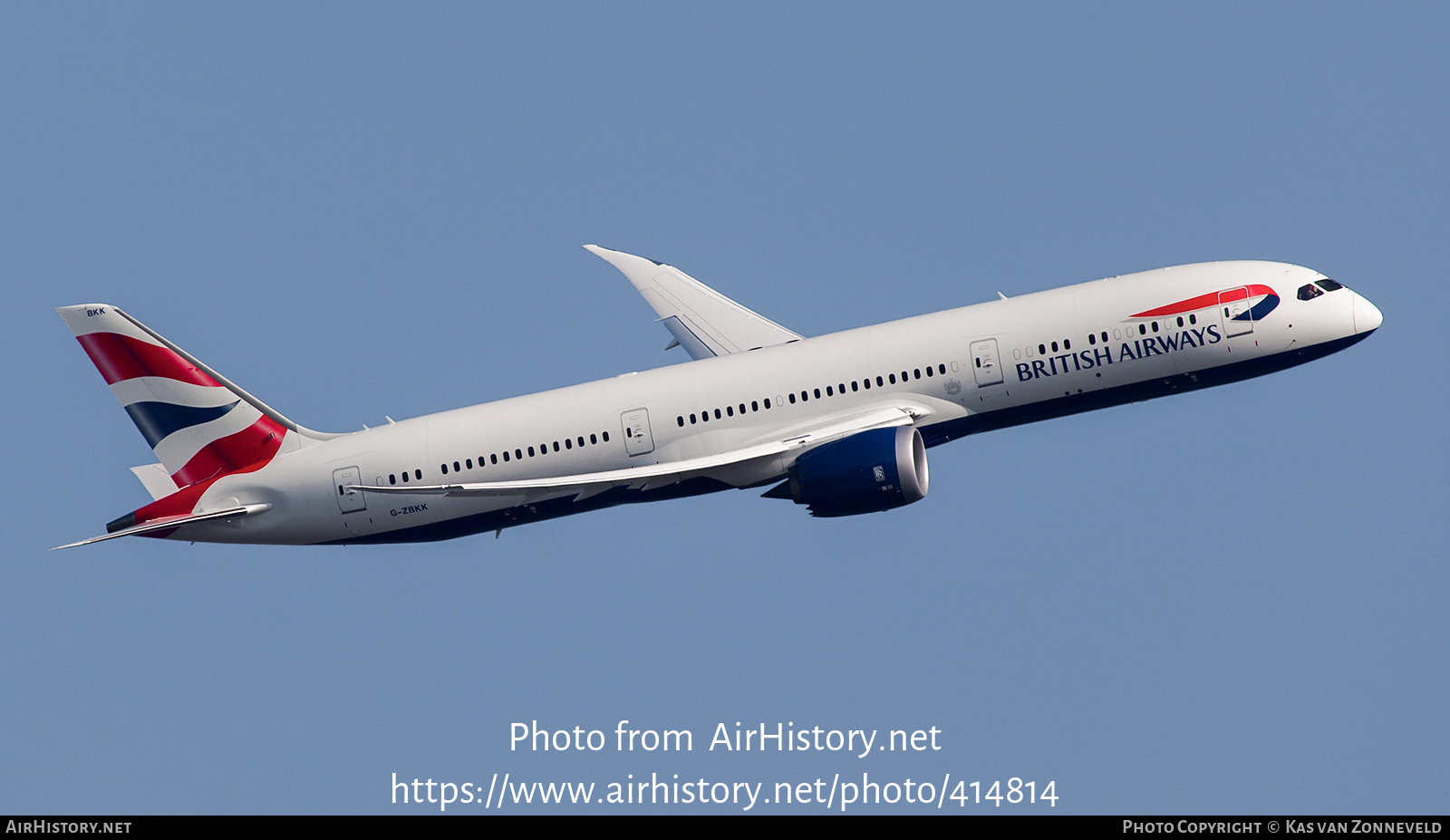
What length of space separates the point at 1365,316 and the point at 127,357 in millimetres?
43395

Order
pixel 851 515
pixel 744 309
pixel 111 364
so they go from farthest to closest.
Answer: pixel 744 309
pixel 111 364
pixel 851 515

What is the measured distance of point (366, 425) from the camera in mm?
60812

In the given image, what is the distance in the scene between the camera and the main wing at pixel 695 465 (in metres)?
55.3

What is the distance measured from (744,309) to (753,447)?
1173cm

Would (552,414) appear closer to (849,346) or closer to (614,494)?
(614,494)

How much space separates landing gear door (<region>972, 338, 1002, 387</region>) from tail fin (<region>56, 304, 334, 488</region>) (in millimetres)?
25179

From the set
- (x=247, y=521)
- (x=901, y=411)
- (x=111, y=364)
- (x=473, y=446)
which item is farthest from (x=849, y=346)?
(x=111, y=364)

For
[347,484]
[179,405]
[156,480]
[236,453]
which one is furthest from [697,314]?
[156,480]

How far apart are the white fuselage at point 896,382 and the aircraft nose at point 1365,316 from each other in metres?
0.06

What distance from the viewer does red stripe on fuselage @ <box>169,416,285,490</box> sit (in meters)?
60.4

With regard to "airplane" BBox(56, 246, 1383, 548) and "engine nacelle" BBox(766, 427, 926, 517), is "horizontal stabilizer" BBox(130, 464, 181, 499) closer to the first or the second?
"airplane" BBox(56, 246, 1383, 548)

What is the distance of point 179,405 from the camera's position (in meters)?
60.2

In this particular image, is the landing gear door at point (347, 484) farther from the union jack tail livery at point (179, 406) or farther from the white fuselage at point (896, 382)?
the union jack tail livery at point (179, 406)

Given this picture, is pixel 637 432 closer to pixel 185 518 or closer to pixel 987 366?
pixel 987 366
